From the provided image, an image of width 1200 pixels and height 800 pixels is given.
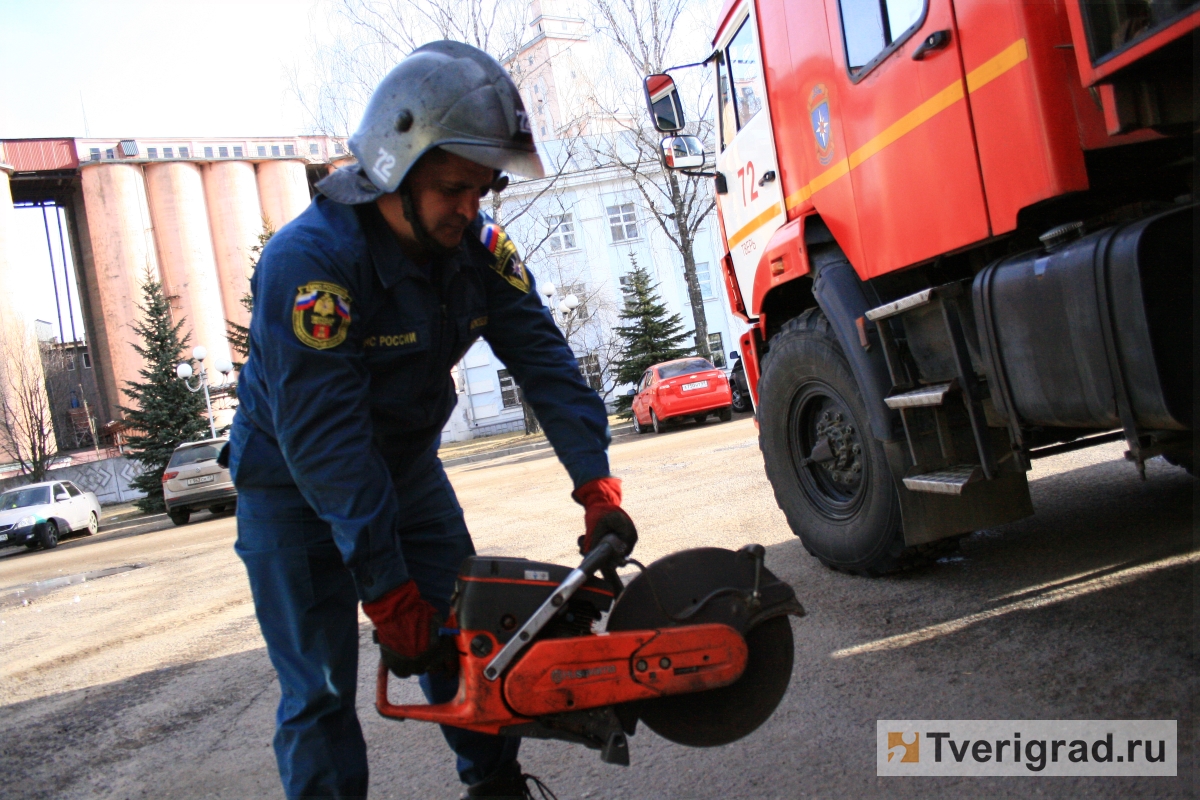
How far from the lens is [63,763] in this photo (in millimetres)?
3609

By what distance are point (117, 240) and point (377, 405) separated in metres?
48.1

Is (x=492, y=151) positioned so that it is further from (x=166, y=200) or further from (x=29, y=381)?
(x=166, y=200)

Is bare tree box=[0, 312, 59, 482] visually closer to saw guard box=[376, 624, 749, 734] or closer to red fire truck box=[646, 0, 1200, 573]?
red fire truck box=[646, 0, 1200, 573]

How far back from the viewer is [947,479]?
10.7 ft

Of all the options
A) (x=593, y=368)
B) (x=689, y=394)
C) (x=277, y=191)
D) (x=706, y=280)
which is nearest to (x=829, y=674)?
(x=689, y=394)

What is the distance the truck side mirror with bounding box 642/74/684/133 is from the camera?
5086 millimetres

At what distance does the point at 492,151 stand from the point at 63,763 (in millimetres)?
3306

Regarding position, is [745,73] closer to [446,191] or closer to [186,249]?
[446,191]

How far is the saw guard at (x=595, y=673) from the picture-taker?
6.19 feet

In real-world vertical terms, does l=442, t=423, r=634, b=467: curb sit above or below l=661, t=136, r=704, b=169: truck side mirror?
below

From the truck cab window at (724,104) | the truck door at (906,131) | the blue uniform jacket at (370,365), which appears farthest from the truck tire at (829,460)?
the blue uniform jacket at (370,365)

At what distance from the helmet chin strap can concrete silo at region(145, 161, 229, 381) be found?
149 ft

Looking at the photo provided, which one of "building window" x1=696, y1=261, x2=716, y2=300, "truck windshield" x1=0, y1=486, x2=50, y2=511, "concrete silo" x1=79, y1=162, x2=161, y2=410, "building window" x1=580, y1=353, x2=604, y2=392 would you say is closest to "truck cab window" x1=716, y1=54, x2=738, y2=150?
"truck windshield" x1=0, y1=486, x2=50, y2=511

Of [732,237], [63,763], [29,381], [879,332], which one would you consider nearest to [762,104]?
[732,237]
